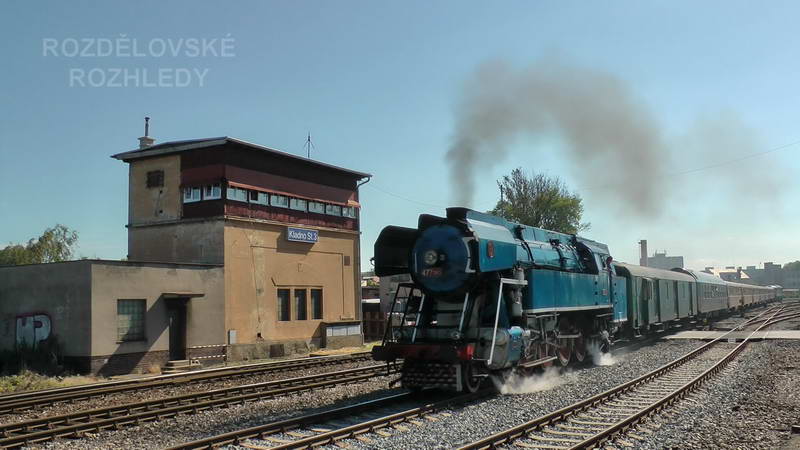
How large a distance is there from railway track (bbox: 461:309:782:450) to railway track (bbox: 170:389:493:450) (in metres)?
1.78

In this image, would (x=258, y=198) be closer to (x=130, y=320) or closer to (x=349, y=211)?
(x=349, y=211)

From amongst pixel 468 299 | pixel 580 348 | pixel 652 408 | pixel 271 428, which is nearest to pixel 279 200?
pixel 580 348

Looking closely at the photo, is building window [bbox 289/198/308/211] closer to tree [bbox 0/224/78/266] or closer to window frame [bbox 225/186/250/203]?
window frame [bbox 225/186/250/203]

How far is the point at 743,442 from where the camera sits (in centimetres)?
914

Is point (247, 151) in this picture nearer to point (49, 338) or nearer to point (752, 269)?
point (49, 338)

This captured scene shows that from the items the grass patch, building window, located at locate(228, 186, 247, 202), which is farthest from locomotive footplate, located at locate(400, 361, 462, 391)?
building window, located at locate(228, 186, 247, 202)

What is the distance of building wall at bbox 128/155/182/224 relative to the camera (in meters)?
25.3

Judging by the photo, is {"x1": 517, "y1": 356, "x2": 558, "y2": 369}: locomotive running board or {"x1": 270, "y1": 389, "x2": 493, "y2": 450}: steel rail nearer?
{"x1": 270, "y1": 389, "x2": 493, "y2": 450}: steel rail

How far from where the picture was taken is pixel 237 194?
80.6 feet

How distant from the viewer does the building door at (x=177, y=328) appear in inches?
840

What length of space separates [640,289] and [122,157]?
21163mm

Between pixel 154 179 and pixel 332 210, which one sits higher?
pixel 154 179

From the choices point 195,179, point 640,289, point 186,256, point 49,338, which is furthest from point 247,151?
point 640,289

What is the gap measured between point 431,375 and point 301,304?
50.2 feet
